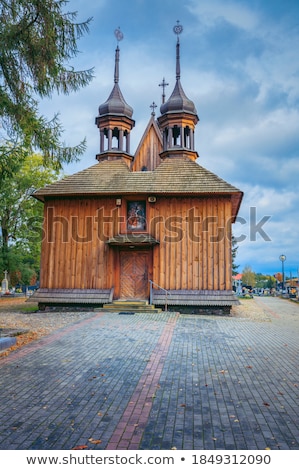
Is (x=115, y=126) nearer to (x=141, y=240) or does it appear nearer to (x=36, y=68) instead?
(x=141, y=240)

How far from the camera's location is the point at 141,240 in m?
15.8

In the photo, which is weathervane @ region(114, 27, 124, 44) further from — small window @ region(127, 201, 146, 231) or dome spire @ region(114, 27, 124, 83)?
small window @ region(127, 201, 146, 231)

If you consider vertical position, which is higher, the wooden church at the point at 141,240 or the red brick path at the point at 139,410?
the wooden church at the point at 141,240

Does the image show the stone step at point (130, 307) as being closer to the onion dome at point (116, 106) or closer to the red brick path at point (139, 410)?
the red brick path at point (139, 410)

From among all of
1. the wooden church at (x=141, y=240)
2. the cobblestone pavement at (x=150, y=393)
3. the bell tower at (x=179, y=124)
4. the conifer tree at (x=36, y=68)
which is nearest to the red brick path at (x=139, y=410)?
the cobblestone pavement at (x=150, y=393)

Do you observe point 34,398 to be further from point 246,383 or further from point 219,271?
point 219,271

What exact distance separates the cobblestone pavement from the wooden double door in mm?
6420

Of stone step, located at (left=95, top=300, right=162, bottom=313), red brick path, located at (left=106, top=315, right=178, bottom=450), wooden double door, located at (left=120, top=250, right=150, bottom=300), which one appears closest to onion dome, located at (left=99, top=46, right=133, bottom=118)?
wooden double door, located at (left=120, top=250, right=150, bottom=300)

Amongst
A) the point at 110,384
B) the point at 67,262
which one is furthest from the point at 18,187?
the point at 110,384

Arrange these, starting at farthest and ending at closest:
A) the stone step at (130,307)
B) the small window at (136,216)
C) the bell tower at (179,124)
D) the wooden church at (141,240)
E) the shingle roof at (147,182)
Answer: the bell tower at (179,124) → the small window at (136,216) → the shingle roof at (147,182) → the wooden church at (141,240) → the stone step at (130,307)

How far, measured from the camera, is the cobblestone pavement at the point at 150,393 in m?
3.96

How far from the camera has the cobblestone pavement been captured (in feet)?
13.0

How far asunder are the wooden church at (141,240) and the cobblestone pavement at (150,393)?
5.86m

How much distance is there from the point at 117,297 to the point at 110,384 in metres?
10.6
